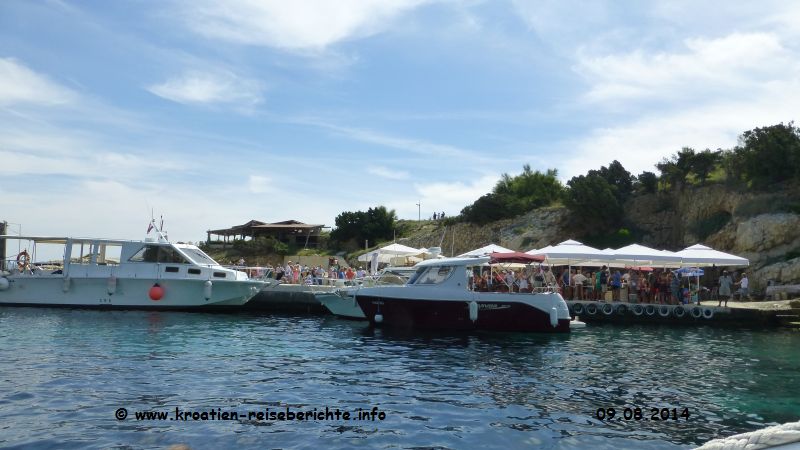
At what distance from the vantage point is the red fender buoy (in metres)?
28.4

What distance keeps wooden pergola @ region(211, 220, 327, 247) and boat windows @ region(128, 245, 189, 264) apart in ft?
106

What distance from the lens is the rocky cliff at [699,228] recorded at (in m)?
33.8

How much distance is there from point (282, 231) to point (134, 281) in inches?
1335

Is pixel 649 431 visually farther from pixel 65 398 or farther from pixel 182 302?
pixel 182 302

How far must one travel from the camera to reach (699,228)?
40.1 meters

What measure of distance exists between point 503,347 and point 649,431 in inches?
372

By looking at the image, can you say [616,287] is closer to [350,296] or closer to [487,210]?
[350,296]

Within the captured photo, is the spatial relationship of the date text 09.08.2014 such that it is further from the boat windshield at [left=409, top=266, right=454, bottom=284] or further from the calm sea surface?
the boat windshield at [left=409, top=266, right=454, bottom=284]

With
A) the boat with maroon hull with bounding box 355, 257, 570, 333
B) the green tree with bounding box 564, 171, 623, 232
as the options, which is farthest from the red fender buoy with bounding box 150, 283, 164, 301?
the green tree with bounding box 564, 171, 623, 232

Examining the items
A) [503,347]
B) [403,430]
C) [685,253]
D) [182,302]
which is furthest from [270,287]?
[403,430]

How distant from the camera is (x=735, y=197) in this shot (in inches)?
1524

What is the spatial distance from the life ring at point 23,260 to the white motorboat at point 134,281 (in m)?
1.16

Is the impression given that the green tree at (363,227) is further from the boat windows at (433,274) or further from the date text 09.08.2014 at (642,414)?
the date text 09.08.2014 at (642,414)

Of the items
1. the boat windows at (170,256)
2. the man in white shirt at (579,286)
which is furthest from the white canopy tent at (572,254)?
the boat windows at (170,256)
